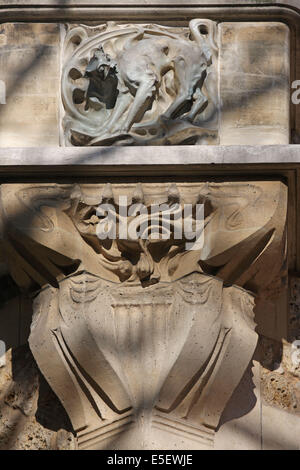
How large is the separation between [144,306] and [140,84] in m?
0.71

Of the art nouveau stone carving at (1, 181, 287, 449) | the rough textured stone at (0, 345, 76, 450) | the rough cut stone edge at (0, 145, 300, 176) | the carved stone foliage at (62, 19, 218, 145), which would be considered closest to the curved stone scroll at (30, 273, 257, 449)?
the art nouveau stone carving at (1, 181, 287, 449)

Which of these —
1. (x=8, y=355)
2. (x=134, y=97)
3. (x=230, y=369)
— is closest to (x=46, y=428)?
(x=8, y=355)

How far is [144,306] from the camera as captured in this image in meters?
5.50

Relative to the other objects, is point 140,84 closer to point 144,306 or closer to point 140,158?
point 140,158

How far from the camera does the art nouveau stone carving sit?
5441 mm

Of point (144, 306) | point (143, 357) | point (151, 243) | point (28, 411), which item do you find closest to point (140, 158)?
point (151, 243)

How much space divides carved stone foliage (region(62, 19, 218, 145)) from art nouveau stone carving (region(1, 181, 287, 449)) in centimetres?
18

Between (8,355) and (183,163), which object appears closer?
(183,163)

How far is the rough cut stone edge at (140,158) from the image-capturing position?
545 cm

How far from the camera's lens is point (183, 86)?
5.59 m

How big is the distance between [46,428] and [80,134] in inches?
38.2

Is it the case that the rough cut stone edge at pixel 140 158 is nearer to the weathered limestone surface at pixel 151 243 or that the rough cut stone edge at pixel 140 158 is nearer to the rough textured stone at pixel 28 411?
the weathered limestone surface at pixel 151 243

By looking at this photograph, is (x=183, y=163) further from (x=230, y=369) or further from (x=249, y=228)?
(x=230, y=369)

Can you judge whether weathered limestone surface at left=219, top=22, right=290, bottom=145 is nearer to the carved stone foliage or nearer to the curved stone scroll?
the carved stone foliage
